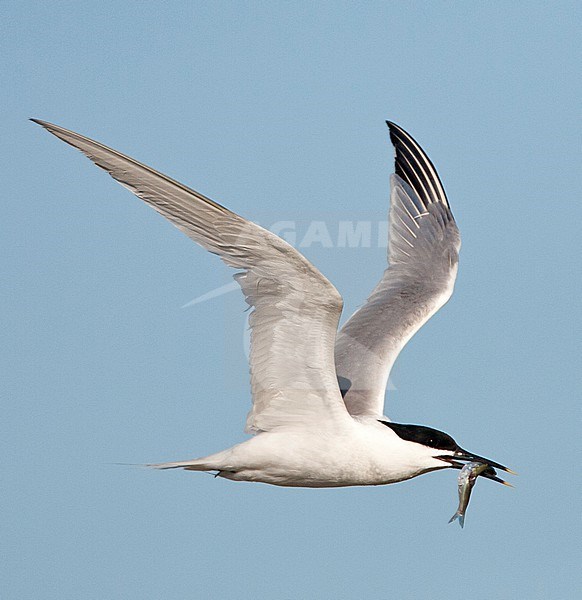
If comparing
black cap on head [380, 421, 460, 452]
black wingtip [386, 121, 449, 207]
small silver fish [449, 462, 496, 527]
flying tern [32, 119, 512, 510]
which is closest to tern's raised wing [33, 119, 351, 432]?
flying tern [32, 119, 512, 510]

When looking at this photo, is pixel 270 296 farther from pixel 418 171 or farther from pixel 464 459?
pixel 418 171

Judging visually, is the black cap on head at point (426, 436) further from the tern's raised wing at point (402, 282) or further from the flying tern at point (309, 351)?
the tern's raised wing at point (402, 282)

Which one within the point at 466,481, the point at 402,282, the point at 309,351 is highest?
the point at 402,282

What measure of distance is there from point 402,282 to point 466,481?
2757 millimetres

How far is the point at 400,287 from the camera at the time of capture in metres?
12.1

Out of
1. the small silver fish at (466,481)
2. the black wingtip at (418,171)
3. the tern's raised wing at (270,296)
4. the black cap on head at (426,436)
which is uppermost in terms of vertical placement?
the black wingtip at (418,171)

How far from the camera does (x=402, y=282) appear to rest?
1217 cm

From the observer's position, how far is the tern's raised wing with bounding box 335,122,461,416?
10.9 meters

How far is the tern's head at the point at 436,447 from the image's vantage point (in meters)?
9.80

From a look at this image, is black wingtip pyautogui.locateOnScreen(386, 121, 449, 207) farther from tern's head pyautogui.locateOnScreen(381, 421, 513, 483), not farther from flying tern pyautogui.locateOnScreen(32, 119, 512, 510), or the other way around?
tern's head pyautogui.locateOnScreen(381, 421, 513, 483)

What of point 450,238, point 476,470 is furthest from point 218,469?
point 450,238

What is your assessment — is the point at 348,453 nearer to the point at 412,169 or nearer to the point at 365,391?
the point at 365,391

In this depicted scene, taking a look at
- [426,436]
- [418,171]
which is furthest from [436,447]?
[418,171]

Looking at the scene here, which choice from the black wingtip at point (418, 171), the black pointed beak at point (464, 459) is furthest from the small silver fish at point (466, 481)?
the black wingtip at point (418, 171)
